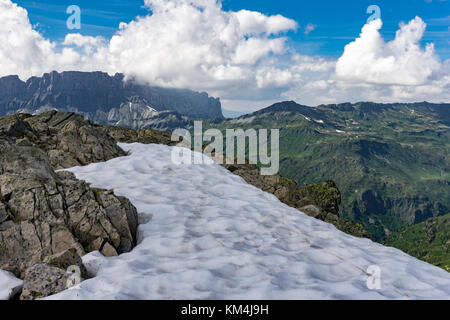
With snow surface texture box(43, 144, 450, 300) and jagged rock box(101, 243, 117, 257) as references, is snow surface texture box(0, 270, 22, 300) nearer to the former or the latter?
snow surface texture box(43, 144, 450, 300)

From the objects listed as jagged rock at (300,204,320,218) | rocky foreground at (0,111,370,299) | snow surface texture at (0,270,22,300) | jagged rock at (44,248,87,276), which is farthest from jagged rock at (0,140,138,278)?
jagged rock at (300,204,320,218)

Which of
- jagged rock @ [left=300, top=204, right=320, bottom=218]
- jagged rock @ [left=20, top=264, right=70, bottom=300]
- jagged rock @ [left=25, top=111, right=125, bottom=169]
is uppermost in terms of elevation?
jagged rock @ [left=25, top=111, right=125, bottom=169]

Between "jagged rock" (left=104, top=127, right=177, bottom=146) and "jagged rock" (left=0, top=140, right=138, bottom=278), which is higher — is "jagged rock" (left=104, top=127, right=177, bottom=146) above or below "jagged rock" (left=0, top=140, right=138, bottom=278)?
above

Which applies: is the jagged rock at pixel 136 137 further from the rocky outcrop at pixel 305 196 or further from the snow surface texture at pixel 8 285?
the snow surface texture at pixel 8 285

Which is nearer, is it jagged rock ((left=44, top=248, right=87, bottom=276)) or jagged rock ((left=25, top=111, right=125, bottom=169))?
jagged rock ((left=44, top=248, right=87, bottom=276))

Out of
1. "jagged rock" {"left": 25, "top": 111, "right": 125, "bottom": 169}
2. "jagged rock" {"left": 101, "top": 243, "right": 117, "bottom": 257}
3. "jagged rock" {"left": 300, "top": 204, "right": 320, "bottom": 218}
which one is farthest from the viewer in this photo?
"jagged rock" {"left": 300, "top": 204, "right": 320, "bottom": 218}

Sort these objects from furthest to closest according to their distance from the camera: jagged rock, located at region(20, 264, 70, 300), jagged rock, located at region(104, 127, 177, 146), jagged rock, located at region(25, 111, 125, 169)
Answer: jagged rock, located at region(104, 127, 177, 146) → jagged rock, located at region(25, 111, 125, 169) → jagged rock, located at region(20, 264, 70, 300)

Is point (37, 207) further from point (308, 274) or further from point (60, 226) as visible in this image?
point (308, 274)
